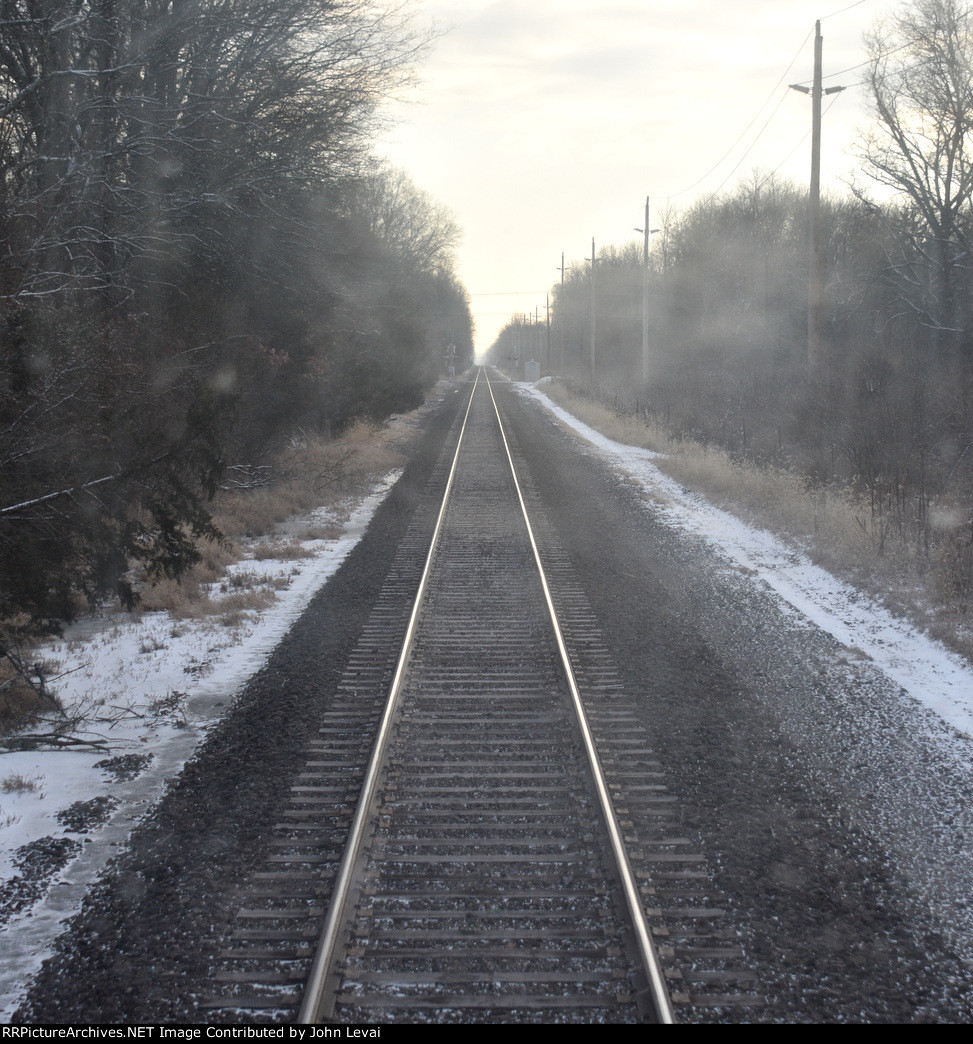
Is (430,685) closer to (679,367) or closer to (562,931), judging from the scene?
(562,931)

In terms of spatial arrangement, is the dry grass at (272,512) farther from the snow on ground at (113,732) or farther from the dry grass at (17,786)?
the dry grass at (17,786)

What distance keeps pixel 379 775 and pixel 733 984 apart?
7.87 ft

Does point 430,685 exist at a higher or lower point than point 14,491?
lower

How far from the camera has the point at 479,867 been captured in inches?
162

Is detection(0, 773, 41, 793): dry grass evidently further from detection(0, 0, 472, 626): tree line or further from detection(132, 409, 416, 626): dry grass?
detection(132, 409, 416, 626): dry grass

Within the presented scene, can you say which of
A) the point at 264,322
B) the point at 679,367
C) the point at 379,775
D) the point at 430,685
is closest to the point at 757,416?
the point at 264,322

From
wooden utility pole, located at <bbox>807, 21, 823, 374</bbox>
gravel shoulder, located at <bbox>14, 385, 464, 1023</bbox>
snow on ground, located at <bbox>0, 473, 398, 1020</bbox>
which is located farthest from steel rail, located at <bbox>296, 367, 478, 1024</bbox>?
wooden utility pole, located at <bbox>807, 21, 823, 374</bbox>

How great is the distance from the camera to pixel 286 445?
18.2 m

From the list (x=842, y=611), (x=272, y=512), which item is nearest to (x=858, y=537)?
(x=842, y=611)

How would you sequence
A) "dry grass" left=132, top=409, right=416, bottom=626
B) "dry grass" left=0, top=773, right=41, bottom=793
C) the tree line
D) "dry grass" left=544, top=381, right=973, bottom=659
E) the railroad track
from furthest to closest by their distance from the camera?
"dry grass" left=132, top=409, right=416, bottom=626 → "dry grass" left=544, top=381, right=973, bottom=659 → the tree line → "dry grass" left=0, top=773, right=41, bottom=793 → the railroad track

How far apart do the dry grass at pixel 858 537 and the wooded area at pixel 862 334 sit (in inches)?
3.2

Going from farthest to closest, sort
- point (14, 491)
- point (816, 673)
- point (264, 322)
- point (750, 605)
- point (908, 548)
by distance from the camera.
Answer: point (264, 322), point (908, 548), point (750, 605), point (816, 673), point (14, 491)

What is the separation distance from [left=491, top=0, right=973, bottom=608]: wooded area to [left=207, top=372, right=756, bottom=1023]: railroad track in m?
5.35

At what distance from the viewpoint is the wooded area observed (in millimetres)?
13594
